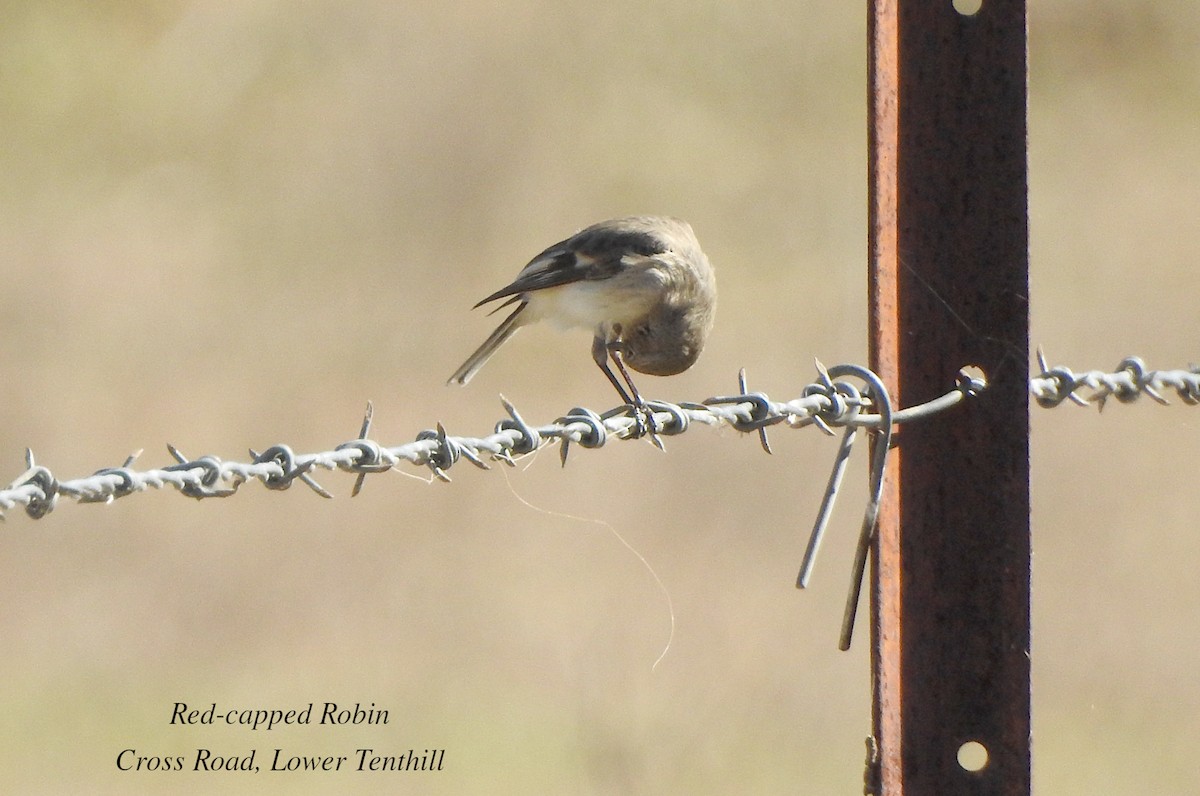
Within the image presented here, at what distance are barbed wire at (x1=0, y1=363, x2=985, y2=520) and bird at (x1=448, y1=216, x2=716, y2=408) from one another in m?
2.23

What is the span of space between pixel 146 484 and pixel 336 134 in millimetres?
10821

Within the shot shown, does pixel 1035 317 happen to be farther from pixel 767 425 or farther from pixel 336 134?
pixel 767 425

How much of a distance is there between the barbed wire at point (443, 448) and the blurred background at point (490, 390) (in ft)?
12.8

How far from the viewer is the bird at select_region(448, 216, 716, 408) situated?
5.45m

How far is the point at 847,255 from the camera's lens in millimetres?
12133

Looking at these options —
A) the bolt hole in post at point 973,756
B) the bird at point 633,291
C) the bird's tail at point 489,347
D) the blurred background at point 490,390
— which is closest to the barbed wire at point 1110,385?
the bolt hole in post at point 973,756

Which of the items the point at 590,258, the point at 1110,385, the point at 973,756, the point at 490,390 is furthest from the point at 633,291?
the point at 490,390

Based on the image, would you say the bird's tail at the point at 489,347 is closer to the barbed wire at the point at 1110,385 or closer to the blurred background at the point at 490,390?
the blurred background at the point at 490,390

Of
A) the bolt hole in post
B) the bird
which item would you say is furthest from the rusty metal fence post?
the bird

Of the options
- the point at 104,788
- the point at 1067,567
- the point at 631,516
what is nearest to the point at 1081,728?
the point at 1067,567

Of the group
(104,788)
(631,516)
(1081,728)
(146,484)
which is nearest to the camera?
(146,484)

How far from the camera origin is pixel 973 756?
102 inches

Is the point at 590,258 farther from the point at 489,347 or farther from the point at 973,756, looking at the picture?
the point at 973,756

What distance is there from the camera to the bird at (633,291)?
5.45 metres
